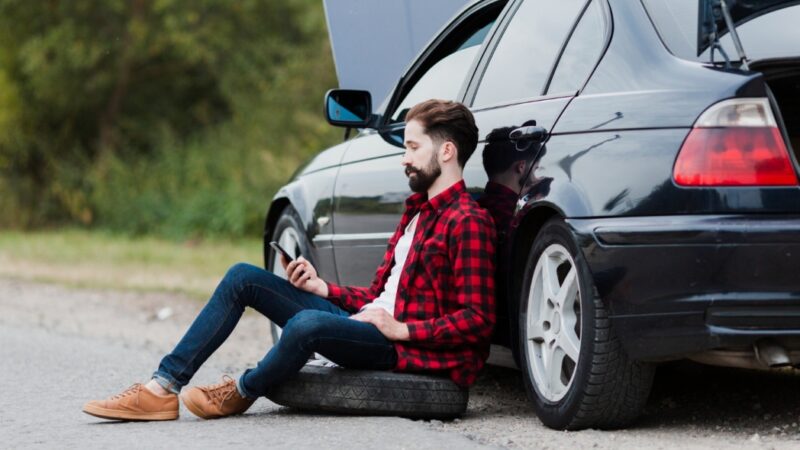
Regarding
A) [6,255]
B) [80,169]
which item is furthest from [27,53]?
[6,255]

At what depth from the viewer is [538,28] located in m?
5.33

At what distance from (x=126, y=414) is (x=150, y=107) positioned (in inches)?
895

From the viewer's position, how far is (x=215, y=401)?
5.32 metres

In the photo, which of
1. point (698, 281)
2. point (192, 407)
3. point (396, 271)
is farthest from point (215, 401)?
point (698, 281)

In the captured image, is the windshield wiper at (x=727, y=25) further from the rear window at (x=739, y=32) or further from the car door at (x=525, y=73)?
the car door at (x=525, y=73)

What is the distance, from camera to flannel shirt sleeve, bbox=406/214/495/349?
5094 mm

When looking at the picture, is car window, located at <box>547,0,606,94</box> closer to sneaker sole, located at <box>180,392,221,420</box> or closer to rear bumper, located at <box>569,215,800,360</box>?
rear bumper, located at <box>569,215,800,360</box>

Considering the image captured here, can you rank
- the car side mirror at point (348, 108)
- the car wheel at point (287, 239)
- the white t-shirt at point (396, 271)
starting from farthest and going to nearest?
1. the car wheel at point (287, 239)
2. the car side mirror at point (348, 108)
3. the white t-shirt at point (396, 271)

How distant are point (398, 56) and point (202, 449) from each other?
307cm

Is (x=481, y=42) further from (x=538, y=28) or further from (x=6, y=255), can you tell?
(x=6, y=255)

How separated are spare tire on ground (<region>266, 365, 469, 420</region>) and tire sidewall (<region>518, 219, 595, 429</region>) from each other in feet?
1.08

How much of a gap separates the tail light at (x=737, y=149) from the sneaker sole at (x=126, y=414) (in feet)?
7.13

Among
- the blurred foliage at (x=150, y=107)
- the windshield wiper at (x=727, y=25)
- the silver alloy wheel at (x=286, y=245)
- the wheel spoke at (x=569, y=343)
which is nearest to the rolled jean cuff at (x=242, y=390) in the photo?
the wheel spoke at (x=569, y=343)

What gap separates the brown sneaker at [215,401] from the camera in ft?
17.4
